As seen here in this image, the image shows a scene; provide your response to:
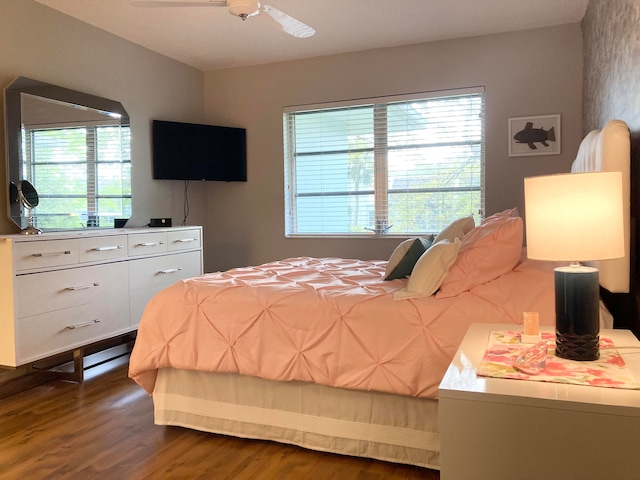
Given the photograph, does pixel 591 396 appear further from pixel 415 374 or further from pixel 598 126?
pixel 598 126

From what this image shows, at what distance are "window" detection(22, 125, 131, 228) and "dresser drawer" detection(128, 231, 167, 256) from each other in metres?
0.45

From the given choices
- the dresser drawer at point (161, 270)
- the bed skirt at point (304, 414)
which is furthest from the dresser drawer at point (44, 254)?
the bed skirt at point (304, 414)

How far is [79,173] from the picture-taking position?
12.9ft

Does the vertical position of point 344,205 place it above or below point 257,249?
above

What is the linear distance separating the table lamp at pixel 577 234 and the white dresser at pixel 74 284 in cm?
277

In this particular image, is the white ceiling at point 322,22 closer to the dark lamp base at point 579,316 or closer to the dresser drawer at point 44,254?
the dresser drawer at point 44,254

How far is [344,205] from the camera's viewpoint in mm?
5098

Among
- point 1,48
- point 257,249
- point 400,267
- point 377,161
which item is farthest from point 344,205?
point 1,48

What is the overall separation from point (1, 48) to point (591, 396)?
385cm

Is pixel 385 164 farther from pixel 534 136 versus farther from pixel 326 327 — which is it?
pixel 326 327

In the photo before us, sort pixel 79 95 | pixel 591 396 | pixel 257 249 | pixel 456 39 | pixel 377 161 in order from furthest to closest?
pixel 257 249 → pixel 377 161 → pixel 456 39 → pixel 79 95 → pixel 591 396

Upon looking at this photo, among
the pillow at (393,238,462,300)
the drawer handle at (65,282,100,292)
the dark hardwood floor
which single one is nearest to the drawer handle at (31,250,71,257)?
the drawer handle at (65,282,100,292)

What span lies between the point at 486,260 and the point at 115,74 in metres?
3.54

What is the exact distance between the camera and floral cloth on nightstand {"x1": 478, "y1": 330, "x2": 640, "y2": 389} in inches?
52.6
